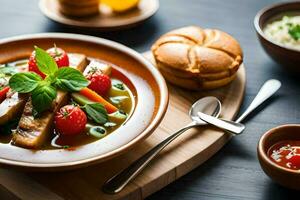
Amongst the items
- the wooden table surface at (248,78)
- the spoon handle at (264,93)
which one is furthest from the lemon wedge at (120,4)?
the spoon handle at (264,93)

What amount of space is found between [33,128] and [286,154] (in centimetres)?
106

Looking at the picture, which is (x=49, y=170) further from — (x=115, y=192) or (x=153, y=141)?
(x=153, y=141)

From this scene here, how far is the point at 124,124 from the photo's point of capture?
2482 mm

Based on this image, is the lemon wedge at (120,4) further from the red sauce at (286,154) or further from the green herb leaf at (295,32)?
the red sauce at (286,154)

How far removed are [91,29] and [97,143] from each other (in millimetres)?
1298

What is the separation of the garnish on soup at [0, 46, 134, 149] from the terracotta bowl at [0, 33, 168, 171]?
59 mm

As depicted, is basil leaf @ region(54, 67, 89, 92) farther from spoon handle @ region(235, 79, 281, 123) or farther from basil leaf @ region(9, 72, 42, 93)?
spoon handle @ region(235, 79, 281, 123)

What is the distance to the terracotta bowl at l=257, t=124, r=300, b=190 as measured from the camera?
2230 mm

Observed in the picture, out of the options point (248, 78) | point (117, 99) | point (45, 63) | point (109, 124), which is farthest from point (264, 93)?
point (45, 63)

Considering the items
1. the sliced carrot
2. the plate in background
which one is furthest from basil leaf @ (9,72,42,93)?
the plate in background

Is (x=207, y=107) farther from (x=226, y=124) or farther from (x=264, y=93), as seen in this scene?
(x=264, y=93)

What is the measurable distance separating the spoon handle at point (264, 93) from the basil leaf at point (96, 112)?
2.34 ft

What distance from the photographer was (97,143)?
2352 mm

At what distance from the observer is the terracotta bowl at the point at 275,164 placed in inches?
87.8
